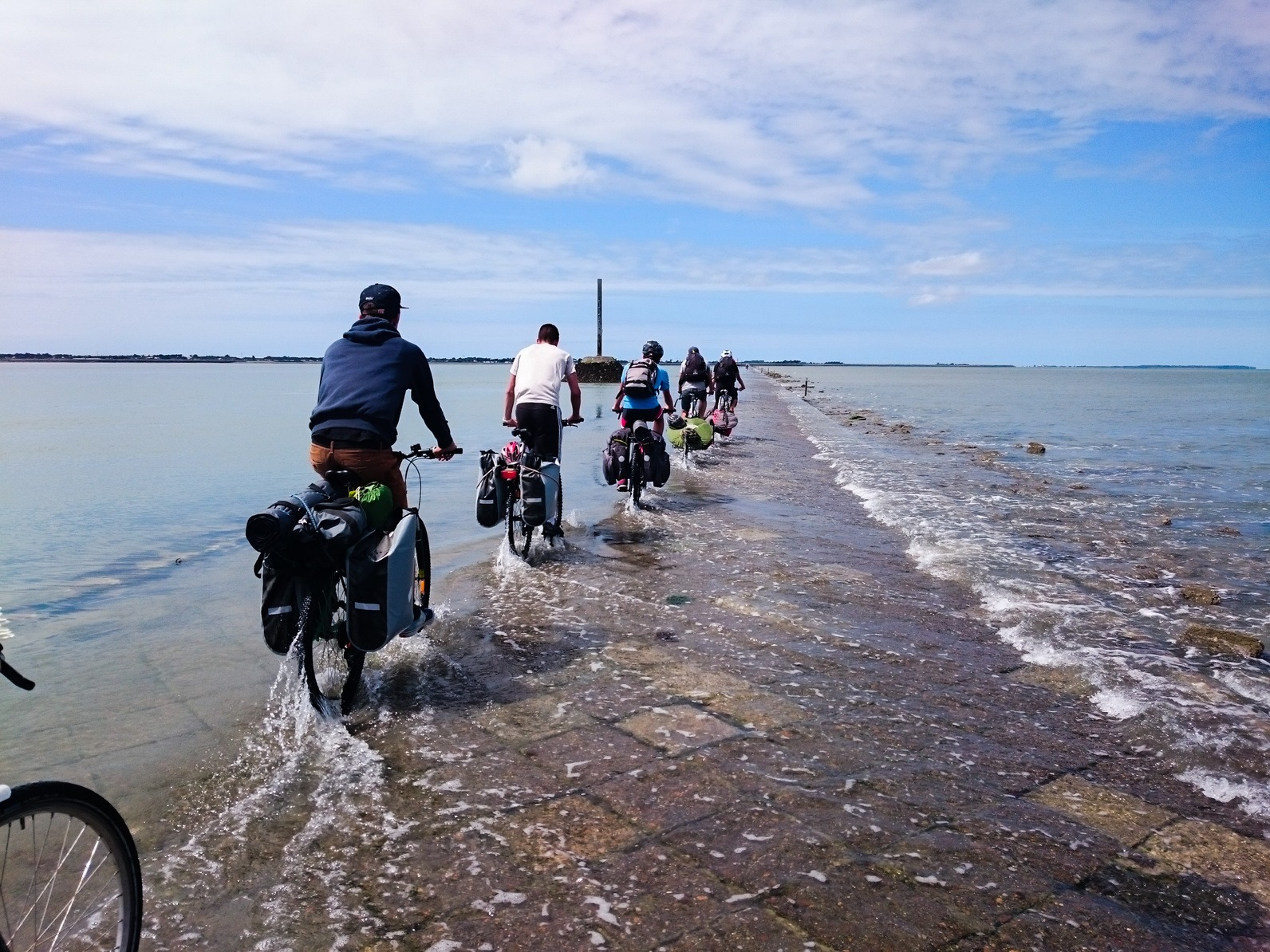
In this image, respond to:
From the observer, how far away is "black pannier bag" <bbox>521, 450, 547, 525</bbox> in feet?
29.4

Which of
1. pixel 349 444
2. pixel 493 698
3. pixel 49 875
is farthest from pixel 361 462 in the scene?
pixel 49 875

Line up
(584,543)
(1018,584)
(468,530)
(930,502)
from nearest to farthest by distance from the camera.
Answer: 1. (1018,584)
2. (584,543)
3. (468,530)
4. (930,502)

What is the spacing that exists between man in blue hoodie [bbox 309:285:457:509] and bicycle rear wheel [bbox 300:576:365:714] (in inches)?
29.0

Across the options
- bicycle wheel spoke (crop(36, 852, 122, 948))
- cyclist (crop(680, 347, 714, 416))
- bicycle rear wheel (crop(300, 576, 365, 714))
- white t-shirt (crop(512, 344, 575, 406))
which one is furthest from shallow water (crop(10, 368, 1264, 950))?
cyclist (crop(680, 347, 714, 416))

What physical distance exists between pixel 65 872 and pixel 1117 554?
1115 cm

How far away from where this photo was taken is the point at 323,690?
216 inches

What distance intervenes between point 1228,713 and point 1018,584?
3425 millimetres

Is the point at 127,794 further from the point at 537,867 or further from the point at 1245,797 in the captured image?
the point at 1245,797

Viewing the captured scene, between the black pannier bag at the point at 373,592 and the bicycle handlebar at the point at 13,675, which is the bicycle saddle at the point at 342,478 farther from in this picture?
the bicycle handlebar at the point at 13,675

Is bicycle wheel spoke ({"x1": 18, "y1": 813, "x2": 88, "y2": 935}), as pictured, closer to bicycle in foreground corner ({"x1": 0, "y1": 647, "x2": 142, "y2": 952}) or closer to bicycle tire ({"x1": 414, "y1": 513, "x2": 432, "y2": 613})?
bicycle in foreground corner ({"x1": 0, "y1": 647, "x2": 142, "y2": 952})

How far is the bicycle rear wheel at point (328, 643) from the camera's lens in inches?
191

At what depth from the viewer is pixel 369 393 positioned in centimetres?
522

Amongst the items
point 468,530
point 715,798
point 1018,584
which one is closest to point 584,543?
point 468,530

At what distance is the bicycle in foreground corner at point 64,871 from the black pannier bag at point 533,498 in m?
6.27
